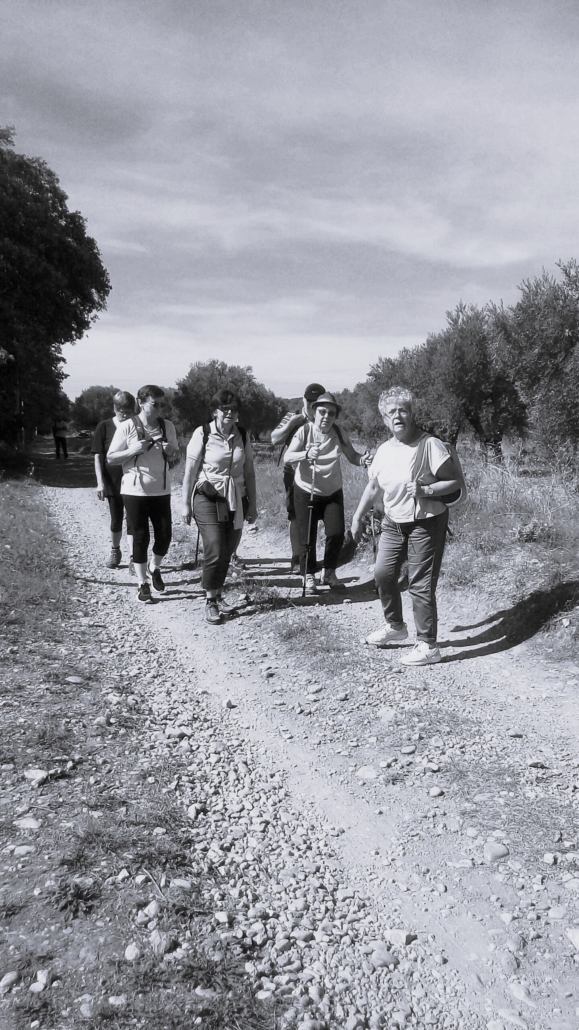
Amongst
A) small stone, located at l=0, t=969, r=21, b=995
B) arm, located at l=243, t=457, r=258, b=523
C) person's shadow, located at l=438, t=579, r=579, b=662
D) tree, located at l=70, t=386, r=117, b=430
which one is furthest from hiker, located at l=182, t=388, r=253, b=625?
tree, located at l=70, t=386, r=117, b=430

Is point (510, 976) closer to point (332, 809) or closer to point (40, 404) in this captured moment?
point (332, 809)

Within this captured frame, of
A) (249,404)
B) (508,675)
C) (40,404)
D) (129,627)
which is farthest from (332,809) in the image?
(249,404)

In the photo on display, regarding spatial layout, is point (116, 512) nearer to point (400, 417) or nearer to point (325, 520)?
point (325, 520)

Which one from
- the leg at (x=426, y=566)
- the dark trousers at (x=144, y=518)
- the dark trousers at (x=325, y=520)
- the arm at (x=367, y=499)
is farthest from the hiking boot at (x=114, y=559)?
the leg at (x=426, y=566)

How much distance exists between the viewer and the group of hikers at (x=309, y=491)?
4945 mm

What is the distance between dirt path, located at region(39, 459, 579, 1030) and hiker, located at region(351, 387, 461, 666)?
1.56 feet

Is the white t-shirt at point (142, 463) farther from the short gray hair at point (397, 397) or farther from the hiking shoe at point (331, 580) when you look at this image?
the short gray hair at point (397, 397)

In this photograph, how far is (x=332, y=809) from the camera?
10.7 ft

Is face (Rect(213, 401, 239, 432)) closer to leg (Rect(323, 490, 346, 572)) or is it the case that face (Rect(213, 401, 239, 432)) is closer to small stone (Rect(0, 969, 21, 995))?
leg (Rect(323, 490, 346, 572))

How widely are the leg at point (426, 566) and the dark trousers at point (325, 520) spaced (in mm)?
2015

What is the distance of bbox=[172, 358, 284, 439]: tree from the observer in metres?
42.8

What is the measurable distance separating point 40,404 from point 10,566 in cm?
1975

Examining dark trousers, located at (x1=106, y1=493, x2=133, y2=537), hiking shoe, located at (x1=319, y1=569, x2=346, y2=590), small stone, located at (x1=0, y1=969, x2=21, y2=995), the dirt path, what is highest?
dark trousers, located at (x1=106, y1=493, x2=133, y2=537)

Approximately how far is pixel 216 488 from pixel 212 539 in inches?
20.0
